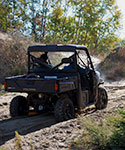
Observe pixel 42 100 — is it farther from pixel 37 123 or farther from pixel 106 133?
pixel 106 133

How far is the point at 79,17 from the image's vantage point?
28.0 metres

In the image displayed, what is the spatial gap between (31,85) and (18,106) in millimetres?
1050

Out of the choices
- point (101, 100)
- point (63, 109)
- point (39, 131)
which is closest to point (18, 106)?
point (63, 109)

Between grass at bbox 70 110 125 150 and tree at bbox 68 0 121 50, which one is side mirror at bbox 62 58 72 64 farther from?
tree at bbox 68 0 121 50

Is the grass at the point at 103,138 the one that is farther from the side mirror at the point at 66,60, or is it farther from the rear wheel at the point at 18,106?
the rear wheel at the point at 18,106

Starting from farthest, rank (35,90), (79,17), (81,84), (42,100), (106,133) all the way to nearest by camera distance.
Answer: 1. (79,17)
2. (81,84)
3. (42,100)
4. (35,90)
5. (106,133)

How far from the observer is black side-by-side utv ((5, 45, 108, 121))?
23.0 feet

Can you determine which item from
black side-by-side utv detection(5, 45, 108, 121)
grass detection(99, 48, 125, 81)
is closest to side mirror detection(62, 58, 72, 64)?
black side-by-side utv detection(5, 45, 108, 121)

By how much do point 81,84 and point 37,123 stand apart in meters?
1.79

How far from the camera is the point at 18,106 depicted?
7.90 meters

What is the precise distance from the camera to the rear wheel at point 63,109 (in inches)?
275

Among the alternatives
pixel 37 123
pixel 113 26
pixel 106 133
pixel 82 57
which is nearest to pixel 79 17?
pixel 113 26

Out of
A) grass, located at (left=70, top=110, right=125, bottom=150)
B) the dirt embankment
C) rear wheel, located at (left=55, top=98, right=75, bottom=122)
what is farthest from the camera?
rear wheel, located at (left=55, top=98, right=75, bottom=122)

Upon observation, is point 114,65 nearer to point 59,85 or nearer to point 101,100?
Result: point 101,100
